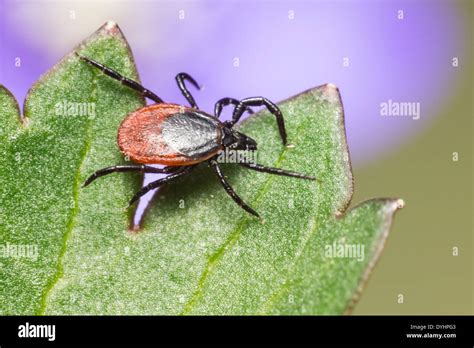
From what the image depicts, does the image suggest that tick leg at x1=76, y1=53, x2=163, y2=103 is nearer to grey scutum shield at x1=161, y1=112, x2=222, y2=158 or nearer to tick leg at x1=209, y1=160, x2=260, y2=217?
grey scutum shield at x1=161, y1=112, x2=222, y2=158

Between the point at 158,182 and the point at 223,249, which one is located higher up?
the point at 158,182

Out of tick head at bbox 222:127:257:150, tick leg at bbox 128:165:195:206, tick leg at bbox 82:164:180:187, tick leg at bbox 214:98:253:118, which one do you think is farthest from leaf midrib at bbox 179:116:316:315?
tick leg at bbox 214:98:253:118

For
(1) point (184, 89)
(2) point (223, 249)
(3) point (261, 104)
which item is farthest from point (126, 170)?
(1) point (184, 89)

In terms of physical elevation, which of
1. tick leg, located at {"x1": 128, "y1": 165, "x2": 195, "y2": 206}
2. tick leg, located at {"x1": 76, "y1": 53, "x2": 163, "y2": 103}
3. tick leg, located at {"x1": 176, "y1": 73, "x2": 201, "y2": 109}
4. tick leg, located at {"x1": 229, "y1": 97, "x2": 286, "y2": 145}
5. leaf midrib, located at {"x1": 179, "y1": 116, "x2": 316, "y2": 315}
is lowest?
leaf midrib, located at {"x1": 179, "y1": 116, "x2": 316, "y2": 315}

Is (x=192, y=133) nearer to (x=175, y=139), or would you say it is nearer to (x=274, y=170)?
(x=175, y=139)

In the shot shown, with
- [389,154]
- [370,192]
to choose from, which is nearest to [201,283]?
[370,192]

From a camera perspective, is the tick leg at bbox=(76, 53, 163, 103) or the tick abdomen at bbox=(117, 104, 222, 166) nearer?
the tick leg at bbox=(76, 53, 163, 103)

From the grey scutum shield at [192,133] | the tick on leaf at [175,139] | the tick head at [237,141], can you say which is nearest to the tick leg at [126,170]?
the tick on leaf at [175,139]

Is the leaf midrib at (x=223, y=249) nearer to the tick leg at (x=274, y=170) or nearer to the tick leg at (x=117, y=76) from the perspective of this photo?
the tick leg at (x=274, y=170)

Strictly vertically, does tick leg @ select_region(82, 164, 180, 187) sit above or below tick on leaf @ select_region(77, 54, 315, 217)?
below

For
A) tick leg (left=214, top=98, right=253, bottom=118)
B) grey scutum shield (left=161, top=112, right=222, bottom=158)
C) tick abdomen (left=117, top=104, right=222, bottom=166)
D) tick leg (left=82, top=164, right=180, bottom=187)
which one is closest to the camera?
tick leg (left=82, top=164, right=180, bottom=187)
